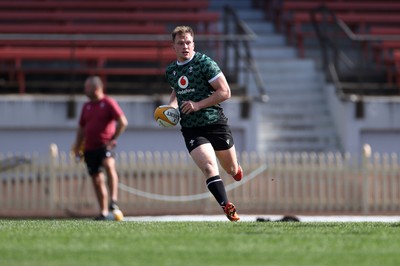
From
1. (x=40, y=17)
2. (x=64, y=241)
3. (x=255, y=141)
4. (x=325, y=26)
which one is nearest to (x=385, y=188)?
(x=255, y=141)

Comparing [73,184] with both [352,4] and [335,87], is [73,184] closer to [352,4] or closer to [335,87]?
[335,87]

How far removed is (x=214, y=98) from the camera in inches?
435

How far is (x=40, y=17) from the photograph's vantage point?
22.5 meters

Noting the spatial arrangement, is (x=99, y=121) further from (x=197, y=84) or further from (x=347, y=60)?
(x=347, y=60)

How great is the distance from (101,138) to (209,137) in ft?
14.9

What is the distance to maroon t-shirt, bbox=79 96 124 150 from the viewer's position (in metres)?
15.6

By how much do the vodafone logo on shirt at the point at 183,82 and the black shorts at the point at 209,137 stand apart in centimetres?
42

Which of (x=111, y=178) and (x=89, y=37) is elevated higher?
(x=89, y=37)

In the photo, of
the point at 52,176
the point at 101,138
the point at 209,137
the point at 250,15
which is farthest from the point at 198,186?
the point at 250,15

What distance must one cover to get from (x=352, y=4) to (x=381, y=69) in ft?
11.1

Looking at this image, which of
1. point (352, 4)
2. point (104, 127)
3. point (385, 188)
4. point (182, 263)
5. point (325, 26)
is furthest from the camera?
point (352, 4)

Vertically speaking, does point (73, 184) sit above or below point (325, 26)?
below

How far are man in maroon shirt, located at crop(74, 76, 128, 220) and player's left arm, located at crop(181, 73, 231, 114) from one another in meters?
4.54

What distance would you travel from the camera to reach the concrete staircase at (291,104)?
69.4 feet
